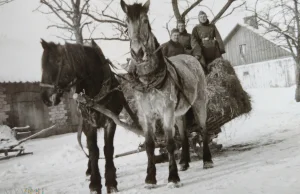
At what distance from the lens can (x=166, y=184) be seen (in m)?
4.52

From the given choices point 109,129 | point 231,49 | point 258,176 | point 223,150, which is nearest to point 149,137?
point 109,129

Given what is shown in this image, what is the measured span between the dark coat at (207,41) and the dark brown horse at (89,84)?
9.08 ft

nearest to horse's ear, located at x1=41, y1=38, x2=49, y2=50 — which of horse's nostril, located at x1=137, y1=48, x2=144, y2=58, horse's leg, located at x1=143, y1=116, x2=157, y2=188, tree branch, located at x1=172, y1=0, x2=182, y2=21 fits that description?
horse's nostril, located at x1=137, y1=48, x2=144, y2=58

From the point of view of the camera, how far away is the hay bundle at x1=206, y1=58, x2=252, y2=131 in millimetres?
6035

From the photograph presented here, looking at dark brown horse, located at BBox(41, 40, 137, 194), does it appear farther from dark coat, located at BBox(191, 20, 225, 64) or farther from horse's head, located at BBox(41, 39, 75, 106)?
dark coat, located at BBox(191, 20, 225, 64)

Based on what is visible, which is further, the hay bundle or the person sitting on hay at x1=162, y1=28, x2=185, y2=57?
the person sitting on hay at x1=162, y1=28, x2=185, y2=57

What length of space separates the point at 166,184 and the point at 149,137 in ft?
2.37

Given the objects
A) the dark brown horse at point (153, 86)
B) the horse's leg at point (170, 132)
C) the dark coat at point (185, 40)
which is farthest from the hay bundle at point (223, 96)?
the horse's leg at point (170, 132)

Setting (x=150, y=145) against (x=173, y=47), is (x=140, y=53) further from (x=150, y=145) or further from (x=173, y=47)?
(x=173, y=47)

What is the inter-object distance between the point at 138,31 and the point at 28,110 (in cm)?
1294

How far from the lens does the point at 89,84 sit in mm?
4629

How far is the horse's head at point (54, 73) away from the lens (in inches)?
165

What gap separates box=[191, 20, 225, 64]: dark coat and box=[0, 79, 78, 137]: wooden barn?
30.8 feet

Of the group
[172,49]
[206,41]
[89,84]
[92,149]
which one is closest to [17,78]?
[172,49]
